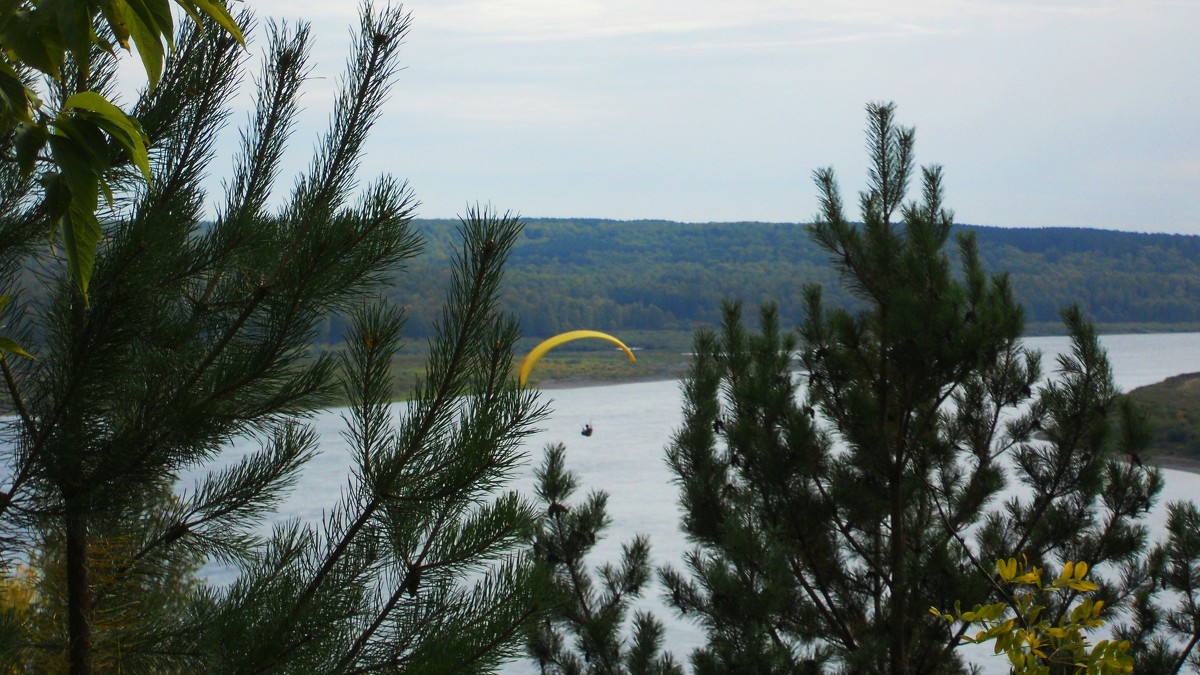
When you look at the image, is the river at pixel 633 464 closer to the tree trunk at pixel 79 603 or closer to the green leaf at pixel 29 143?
the tree trunk at pixel 79 603

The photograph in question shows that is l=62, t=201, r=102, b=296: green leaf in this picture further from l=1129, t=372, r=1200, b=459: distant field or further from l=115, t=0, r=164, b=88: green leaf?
l=1129, t=372, r=1200, b=459: distant field

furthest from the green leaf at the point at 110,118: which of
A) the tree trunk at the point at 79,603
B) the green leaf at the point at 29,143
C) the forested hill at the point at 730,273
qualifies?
the forested hill at the point at 730,273

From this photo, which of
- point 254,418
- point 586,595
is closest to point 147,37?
point 254,418

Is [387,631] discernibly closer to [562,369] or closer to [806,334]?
[806,334]

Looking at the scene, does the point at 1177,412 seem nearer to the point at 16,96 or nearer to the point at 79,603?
the point at 79,603

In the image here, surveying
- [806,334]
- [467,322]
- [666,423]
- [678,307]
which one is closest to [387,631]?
Answer: [467,322]
